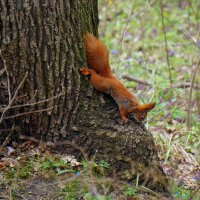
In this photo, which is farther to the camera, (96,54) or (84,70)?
(96,54)

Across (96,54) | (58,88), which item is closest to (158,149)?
(96,54)

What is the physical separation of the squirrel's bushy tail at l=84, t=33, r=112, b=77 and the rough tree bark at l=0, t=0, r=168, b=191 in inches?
2.5

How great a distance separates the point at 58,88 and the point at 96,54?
1.25 ft

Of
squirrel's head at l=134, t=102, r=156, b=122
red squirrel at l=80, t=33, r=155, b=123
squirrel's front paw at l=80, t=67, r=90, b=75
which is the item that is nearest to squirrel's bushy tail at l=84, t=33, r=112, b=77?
red squirrel at l=80, t=33, r=155, b=123

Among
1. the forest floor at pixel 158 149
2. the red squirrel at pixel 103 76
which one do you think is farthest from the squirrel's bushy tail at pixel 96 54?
the forest floor at pixel 158 149

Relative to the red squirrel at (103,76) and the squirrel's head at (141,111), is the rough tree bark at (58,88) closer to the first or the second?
the red squirrel at (103,76)

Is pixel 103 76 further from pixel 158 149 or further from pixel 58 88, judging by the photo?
pixel 158 149

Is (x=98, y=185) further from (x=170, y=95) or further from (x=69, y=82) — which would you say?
(x=170, y=95)

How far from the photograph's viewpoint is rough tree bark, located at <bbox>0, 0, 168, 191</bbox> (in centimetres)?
334

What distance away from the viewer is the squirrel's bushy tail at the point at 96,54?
3.61 metres

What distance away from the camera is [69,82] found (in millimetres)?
3518

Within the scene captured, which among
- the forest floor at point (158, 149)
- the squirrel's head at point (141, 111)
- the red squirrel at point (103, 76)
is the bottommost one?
the forest floor at point (158, 149)

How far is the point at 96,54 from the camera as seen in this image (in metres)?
3.65

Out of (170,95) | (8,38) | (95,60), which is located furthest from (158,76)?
(8,38)
